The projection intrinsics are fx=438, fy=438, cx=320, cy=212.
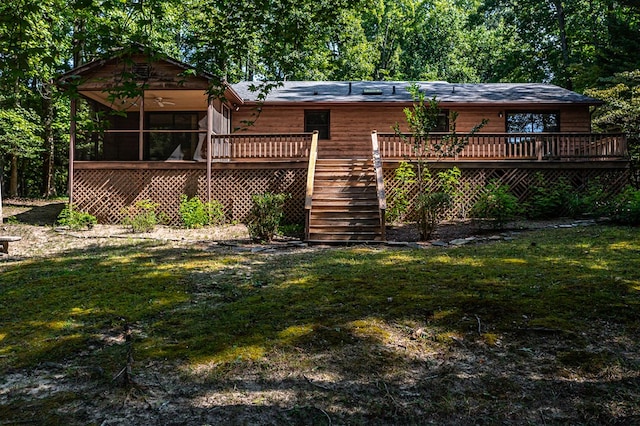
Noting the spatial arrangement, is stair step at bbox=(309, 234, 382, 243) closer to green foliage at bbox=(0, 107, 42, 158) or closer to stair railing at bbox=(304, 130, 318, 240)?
stair railing at bbox=(304, 130, 318, 240)

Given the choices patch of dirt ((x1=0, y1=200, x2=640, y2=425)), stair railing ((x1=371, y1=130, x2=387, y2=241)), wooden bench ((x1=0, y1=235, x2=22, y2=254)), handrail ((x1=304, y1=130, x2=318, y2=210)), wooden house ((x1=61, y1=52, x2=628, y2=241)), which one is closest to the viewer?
patch of dirt ((x1=0, y1=200, x2=640, y2=425))

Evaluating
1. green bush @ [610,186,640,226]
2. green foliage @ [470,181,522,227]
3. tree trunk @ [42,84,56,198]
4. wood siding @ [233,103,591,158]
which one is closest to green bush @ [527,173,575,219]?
green foliage @ [470,181,522,227]

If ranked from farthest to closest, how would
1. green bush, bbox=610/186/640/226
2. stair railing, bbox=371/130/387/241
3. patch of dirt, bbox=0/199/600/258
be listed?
stair railing, bbox=371/130/387/241
green bush, bbox=610/186/640/226
patch of dirt, bbox=0/199/600/258

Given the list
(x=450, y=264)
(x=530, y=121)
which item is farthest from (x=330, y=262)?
(x=530, y=121)

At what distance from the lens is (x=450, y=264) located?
21.7 feet

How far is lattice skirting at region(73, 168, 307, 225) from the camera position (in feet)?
46.7

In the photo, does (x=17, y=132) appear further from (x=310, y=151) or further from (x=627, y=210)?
(x=627, y=210)

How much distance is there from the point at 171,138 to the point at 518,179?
13.1 metres

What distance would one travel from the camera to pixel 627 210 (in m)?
10.4

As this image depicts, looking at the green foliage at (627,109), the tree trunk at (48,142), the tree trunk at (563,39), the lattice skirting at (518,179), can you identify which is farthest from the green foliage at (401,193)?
the tree trunk at (563,39)

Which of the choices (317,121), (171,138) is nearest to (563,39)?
(317,121)

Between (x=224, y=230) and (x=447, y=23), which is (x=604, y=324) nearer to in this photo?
(x=224, y=230)

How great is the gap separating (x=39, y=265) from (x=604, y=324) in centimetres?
815

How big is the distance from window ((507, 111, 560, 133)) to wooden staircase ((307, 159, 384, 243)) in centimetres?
777
